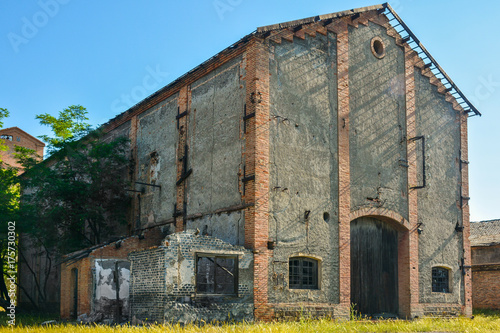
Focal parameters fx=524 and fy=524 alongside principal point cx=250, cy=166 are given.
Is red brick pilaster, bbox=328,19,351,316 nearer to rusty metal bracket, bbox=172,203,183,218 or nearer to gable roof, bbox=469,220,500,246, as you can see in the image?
rusty metal bracket, bbox=172,203,183,218

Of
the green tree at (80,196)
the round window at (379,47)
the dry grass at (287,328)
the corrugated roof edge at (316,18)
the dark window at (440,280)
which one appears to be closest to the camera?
the dry grass at (287,328)

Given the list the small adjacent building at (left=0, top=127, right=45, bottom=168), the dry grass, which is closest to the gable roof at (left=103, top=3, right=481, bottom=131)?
the dry grass

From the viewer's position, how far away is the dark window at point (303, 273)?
15938mm

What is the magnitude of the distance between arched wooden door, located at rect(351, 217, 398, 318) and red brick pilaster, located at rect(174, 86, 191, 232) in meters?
6.05

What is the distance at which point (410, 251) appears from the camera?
61.4 ft

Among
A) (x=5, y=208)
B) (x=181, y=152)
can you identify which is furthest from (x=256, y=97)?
(x=5, y=208)

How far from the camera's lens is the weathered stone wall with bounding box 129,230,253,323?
44.9ft

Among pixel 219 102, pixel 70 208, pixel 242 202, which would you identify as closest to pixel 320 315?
pixel 242 202

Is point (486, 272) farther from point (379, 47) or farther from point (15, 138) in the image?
point (15, 138)

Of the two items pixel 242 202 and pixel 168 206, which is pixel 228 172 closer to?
pixel 242 202

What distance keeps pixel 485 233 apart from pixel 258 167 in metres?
16.8

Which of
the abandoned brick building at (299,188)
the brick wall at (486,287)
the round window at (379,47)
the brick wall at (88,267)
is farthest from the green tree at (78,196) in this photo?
the brick wall at (486,287)

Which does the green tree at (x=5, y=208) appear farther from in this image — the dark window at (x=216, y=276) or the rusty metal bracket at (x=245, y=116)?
the rusty metal bracket at (x=245, y=116)

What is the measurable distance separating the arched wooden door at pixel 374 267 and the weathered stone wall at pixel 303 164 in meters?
1.29
